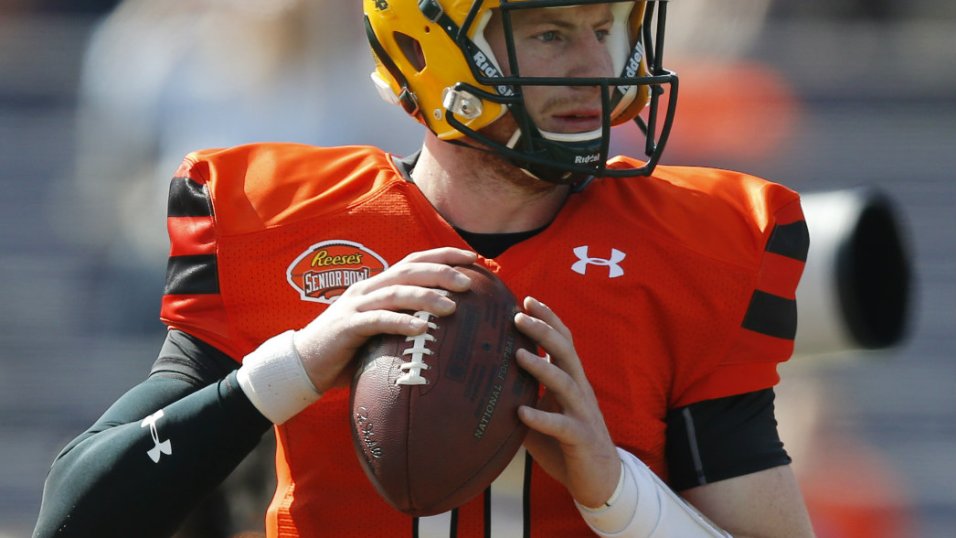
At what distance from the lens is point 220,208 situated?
2.08 m

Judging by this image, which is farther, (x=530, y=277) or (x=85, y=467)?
(x=530, y=277)

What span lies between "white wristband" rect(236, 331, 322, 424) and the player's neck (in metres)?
0.41

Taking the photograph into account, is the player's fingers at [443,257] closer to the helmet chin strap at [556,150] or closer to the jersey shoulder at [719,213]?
the helmet chin strap at [556,150]

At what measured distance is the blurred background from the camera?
13.1 ft

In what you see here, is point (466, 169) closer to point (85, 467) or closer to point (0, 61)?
point (85, 467)

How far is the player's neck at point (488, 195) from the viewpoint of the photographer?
211 cm

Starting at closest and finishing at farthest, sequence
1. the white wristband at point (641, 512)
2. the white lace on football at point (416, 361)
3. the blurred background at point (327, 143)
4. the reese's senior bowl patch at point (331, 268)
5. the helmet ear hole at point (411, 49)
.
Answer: the white lace on football at point (416, 361)
the white wristband at point (641, 512)
the reese's senior bowl patch at point (331, 268)
the helmet ear hole at point (411, 49)
the blurred background at point (327, 143)

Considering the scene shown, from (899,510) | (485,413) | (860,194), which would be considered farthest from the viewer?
(899,510)

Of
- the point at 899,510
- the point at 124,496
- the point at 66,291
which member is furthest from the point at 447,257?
the point at 66,291

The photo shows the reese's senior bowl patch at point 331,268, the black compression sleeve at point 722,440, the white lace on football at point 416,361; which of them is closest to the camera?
the white lace on football at point 416,361

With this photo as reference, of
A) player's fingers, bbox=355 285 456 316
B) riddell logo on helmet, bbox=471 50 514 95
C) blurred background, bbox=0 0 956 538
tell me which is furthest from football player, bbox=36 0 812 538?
blurred background, bbox=0 0 956 538

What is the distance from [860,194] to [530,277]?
81 centimetres

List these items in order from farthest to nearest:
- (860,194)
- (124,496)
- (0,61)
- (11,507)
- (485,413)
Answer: (0,61)
(11,507)
(860,194)
(124,496)
(485,413)

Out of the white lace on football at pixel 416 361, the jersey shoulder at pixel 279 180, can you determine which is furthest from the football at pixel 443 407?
the jersey shoulder at pixel 279 180
